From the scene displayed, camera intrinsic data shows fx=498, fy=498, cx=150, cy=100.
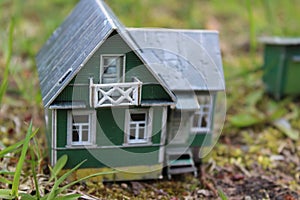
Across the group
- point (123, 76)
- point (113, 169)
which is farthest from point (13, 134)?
point (123, 76)

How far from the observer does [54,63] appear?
4.33m

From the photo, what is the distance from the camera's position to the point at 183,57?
4.52 meters

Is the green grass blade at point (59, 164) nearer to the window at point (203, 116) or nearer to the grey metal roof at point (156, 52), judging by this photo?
the grey metal roof at point (156, 52)

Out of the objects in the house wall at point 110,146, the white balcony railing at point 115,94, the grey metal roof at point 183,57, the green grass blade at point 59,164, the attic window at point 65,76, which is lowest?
the green grass blade at point 59,164

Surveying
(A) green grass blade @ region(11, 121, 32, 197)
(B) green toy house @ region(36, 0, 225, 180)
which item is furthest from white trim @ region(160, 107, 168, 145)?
(A) green grass blade @ region(11, 121, 32, 197)

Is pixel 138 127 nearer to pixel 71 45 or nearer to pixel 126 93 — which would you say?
pixel 126 93

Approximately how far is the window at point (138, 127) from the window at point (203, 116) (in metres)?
0.57

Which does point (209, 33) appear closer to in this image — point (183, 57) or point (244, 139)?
point (183, 57)

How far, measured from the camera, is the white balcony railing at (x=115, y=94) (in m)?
3.91

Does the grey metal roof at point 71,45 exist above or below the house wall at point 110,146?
above

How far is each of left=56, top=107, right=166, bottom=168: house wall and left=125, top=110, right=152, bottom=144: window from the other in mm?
43

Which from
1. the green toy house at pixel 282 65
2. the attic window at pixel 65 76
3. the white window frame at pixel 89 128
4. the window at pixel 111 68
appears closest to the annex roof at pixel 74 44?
the attic window at pixel 65 76

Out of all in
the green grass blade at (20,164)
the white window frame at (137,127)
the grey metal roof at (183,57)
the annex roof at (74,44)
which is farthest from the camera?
the grey metal roof at (183,57)

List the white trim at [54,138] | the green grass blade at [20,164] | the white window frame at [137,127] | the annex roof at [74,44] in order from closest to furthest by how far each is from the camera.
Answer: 1. the green grass blade at [20,164]
2. the annex roof at [74,44]
3. the white trim at [54,138]
4. the white window frame at [137,127]
